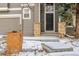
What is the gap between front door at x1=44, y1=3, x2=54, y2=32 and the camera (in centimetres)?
249

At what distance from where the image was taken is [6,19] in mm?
2482

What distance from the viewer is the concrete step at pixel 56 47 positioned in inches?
98.1

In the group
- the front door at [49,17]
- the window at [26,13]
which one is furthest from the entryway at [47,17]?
the window at [26,13]

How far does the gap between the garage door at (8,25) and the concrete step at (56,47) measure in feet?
1.04

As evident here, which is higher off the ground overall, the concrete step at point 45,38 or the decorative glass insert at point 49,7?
the decorative glass insert at point 49,7

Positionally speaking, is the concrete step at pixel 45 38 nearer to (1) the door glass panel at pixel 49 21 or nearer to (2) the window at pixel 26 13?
(1) the door glass panel at pixel 49 21

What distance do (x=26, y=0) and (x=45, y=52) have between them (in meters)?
0.52

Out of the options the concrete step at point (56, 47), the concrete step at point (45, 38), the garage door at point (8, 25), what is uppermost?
the garage door at point (8, 25)

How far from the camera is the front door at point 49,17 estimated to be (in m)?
2.49

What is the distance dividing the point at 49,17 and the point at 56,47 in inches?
11.4

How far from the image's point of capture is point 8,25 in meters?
2.50

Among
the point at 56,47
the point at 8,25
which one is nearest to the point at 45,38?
the point at 56,47

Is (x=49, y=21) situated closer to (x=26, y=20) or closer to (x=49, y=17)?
(x=49, y=17)

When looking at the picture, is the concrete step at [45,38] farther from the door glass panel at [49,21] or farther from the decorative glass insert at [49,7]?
the decorative glass insert at [49,7]
